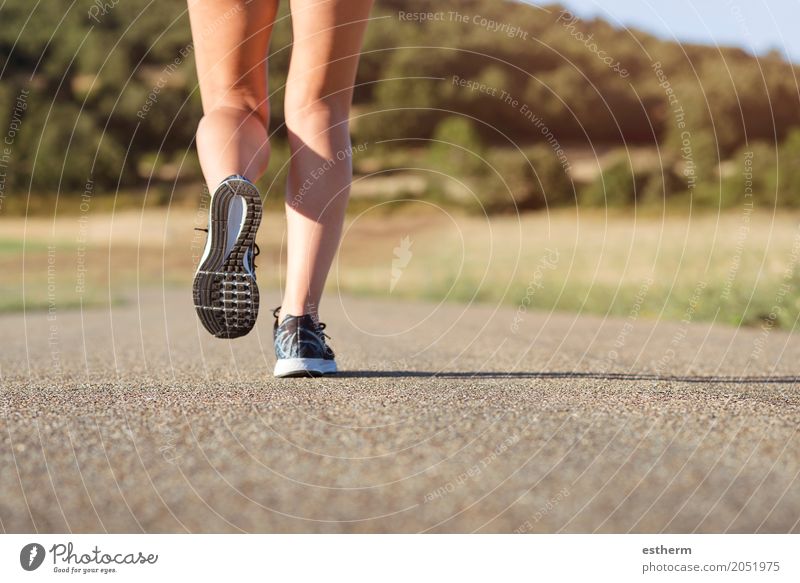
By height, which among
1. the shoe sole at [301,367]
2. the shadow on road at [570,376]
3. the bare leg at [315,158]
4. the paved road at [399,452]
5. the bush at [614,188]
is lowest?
the paved road at [399,452]

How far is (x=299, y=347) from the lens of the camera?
2637 millimetres

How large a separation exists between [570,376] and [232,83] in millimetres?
1413

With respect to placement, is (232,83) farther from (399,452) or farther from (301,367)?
(399,452)

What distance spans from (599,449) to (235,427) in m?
0.77

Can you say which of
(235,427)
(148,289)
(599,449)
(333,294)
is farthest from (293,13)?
(148,289)

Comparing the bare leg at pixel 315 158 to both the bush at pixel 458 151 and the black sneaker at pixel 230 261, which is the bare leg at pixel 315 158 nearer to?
the black sneaker at pixel 230 261

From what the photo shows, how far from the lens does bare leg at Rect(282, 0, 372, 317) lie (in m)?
2.55

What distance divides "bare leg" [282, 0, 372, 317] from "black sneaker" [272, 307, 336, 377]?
0.04 metres

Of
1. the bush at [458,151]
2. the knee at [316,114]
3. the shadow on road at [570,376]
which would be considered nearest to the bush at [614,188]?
the bush at [458,151]

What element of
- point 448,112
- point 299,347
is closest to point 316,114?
point 299,347

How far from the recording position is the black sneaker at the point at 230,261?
91.0 inches

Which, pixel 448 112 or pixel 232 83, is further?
pixel 448 112

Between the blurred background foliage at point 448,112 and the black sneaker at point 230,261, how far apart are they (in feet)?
39.6

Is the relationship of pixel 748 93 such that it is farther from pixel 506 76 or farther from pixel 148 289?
pixel 148 289
